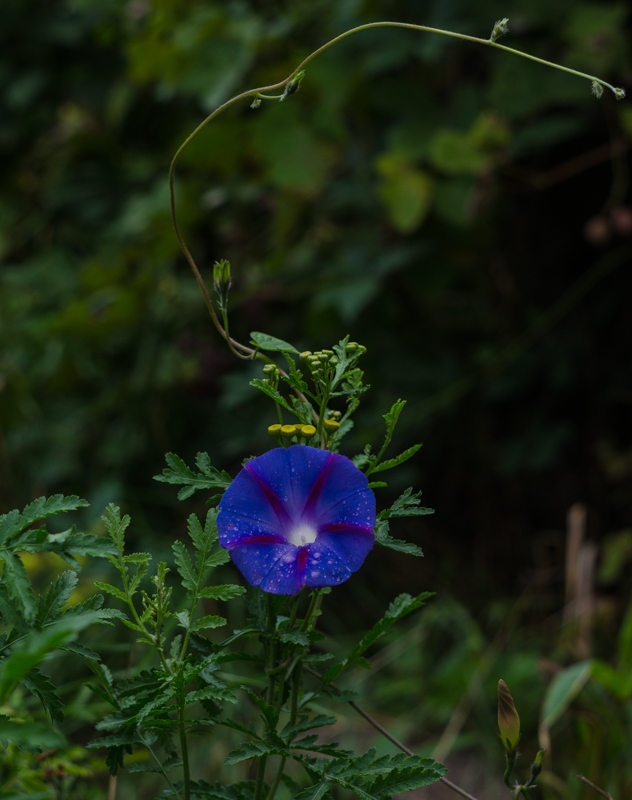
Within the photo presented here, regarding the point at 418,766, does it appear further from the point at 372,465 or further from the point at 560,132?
the point at 560,132

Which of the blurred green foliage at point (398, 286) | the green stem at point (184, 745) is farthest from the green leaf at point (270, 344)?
the blurred green foliage at point (398, 286)

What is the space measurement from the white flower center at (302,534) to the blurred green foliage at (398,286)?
1.13m

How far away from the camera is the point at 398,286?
1.87m

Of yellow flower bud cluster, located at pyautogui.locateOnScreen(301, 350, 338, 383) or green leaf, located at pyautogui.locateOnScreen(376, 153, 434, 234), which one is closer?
yellow flower bud cluster, located at pyautogui.locateOnScreen(301, 350, 338, 383)

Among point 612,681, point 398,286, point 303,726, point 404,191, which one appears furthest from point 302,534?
→ point 398,286

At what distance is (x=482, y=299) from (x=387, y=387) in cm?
37

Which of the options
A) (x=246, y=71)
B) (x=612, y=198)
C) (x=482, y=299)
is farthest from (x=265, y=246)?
(x=612, y=198)

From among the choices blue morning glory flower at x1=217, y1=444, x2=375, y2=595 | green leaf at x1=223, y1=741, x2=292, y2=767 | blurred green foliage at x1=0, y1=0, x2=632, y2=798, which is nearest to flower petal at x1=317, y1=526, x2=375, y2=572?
blue morning glory flower at x1=217, y1=444, x2=375, y2=595

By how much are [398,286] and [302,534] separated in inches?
57.1

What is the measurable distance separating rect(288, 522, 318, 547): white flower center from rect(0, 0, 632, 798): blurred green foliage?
1131mm

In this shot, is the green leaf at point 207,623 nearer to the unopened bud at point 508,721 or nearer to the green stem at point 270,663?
the green stem at point 270,663

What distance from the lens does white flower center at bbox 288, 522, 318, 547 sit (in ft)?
1.58

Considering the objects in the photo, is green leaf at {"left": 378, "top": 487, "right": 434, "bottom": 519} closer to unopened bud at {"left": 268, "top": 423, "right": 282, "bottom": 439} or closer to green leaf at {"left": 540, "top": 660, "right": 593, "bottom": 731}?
unopened bud at {"left": 268, "top": 423, "right": 282, "bottom": 439}

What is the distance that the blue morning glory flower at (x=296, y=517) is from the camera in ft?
1.42
